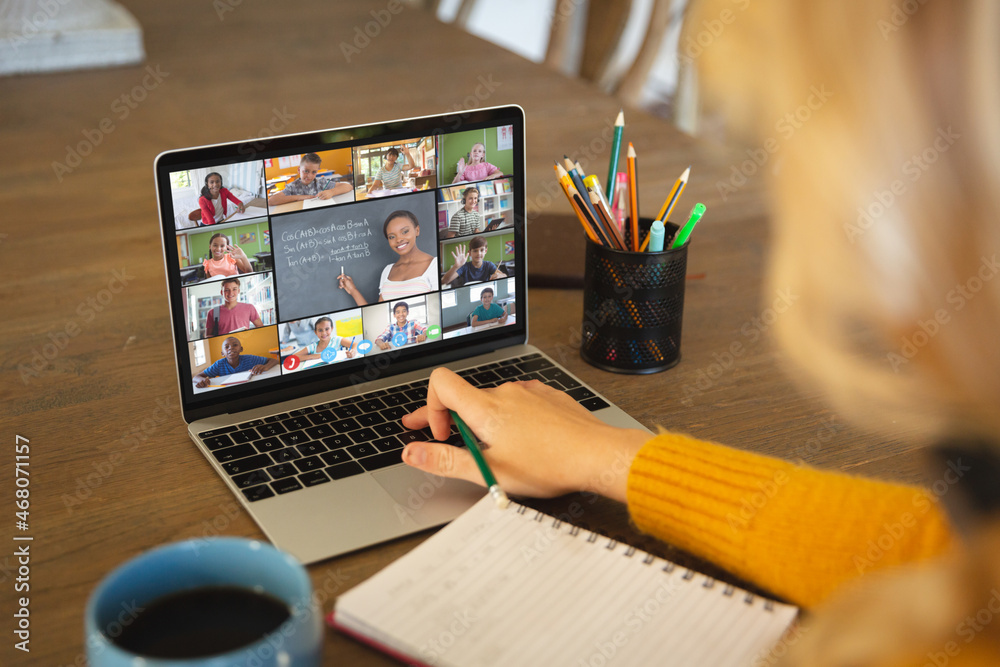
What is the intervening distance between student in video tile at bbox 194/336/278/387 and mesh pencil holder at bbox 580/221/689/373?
0.35 metres

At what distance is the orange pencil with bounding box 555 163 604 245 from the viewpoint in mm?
921

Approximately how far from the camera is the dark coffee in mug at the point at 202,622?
49 centimetres

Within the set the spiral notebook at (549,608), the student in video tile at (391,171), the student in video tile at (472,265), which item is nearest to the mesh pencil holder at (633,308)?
the student in video tile at (472,265)

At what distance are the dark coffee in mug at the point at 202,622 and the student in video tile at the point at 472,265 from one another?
462mm

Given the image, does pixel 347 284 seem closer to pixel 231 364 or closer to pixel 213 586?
pixel 231 364

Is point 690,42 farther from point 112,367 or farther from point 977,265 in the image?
point 112,367

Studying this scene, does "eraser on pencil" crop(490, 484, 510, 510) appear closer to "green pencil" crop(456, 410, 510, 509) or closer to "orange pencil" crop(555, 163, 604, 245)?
"green pencil" crop(456, 410, 510, 509)

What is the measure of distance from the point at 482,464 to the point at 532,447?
0.15 feet

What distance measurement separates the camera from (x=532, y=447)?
0.73 m

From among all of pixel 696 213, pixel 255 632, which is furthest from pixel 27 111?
pixel 255 632

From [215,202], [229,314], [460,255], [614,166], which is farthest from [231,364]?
[614,166]

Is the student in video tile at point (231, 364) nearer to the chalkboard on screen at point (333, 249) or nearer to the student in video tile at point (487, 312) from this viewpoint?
the chalkboard on screen at point (333, 249)

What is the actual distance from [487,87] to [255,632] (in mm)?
1477

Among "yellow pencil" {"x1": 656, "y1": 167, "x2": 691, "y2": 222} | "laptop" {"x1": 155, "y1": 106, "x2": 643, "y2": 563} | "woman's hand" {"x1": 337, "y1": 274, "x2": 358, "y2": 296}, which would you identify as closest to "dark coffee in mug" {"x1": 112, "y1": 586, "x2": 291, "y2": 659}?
"laptop" {"x1": 155, "y1": 106, "x2": 643, "y2": 563}
